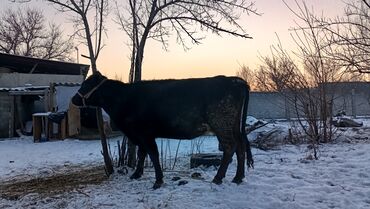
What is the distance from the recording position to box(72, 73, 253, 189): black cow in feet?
22.6

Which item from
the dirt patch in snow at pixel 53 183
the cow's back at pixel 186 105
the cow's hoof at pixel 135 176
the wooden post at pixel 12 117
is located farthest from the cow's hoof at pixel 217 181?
the wooden post at pixel 12 117

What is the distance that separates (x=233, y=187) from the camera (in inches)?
259

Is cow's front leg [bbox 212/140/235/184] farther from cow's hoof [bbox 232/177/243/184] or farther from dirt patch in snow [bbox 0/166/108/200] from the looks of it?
dirt patch in snow [bbox 0/166/108/200]

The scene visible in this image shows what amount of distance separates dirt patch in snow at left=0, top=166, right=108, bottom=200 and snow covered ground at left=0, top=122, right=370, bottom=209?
0.05 meters

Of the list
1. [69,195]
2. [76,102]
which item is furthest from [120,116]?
[69,195]

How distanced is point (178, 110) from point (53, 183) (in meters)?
2.82

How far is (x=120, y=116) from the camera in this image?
757cm

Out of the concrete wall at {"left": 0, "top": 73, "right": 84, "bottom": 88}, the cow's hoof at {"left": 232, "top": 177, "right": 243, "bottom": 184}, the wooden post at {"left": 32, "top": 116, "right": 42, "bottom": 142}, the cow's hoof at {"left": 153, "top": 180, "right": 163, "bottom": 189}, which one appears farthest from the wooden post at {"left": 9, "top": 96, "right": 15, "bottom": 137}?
the cow's hoof at {"left": 232, "top": 177, "right": 243, "bottom": 184}

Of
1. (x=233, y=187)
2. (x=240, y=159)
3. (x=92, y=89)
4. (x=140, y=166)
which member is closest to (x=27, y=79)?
(x=92, y=89)

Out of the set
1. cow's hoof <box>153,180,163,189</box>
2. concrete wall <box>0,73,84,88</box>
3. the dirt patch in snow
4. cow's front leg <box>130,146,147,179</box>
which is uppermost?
concrete wall <box>0,73,84,88</box>

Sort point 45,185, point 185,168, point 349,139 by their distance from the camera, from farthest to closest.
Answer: point 349,139 → point 185,168 → point 45,185

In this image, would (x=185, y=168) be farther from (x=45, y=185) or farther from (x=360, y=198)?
(x=360, y=198)

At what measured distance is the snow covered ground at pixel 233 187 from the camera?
19.2 feet

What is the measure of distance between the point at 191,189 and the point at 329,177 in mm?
2495
